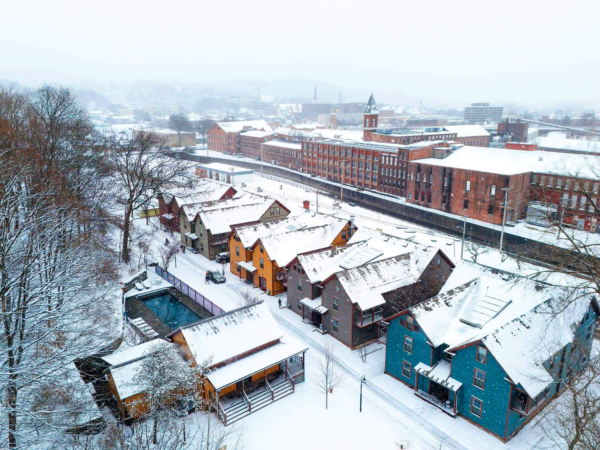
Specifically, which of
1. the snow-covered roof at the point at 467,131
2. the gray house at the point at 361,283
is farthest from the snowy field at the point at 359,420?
the snow-covered roof at the point at 467,131

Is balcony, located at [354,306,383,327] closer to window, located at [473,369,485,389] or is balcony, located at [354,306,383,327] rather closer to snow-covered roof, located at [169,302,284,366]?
snow-covered roof, located at [169,302,284,366]

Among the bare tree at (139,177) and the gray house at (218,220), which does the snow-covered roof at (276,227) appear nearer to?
the gray house at (218,220)

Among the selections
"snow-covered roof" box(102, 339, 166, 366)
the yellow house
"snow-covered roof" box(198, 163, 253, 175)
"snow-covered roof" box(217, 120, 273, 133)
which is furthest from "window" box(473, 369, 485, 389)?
"snow-covered roof" box(217, 120, 273, 133)

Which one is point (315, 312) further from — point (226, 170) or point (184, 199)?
point (226, 170)

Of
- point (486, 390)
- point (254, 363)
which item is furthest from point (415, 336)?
point (254, 363)

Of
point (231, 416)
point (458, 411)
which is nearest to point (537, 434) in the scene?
point (458, 411)
